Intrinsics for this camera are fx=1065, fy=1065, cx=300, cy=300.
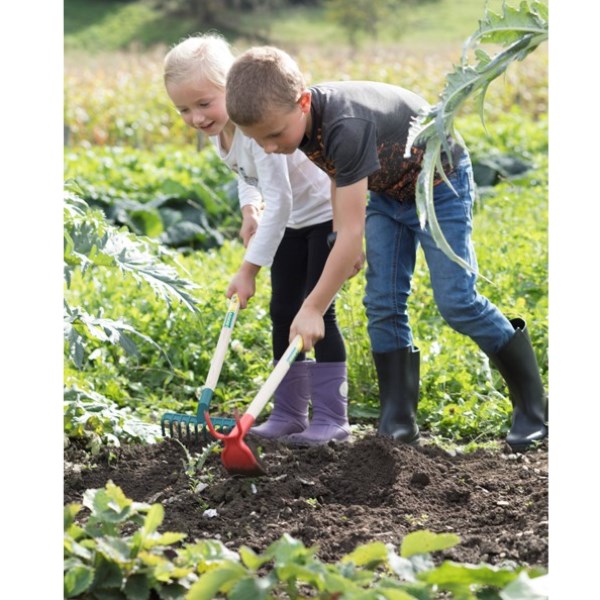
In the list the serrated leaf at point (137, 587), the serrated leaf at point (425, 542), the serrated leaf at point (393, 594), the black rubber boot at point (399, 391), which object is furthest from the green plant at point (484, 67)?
the black rubber boot at point (399, 391)

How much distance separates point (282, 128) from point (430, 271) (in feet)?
2.52

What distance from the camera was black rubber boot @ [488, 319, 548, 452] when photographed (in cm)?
338

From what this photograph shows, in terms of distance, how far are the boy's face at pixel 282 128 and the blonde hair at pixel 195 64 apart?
41 cm

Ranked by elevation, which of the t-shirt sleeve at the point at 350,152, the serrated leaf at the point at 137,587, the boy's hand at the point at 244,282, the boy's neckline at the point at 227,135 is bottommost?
the serrated leaf at the point at 137,587

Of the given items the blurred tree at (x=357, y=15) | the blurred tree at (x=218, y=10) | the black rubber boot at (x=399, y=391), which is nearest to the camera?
the black rubber boot at (x=399, y=391)

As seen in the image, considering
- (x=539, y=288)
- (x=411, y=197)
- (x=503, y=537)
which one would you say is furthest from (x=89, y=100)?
(x=503, y=537)

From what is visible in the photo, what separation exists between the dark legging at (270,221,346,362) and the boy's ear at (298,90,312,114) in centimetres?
65

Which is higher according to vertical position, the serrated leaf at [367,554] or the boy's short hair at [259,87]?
the boy's short hair at [259,87]

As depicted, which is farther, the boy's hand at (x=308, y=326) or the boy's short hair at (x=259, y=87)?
the boy's hand at (x=308, y=326)

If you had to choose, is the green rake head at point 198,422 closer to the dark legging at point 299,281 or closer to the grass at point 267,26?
the dark legging at point 299,281

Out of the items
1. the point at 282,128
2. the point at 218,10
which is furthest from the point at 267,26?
the point at 282,128

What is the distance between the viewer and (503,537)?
2.44m

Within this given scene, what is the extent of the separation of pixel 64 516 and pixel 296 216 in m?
1.73

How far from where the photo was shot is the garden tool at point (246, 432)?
2.75m
